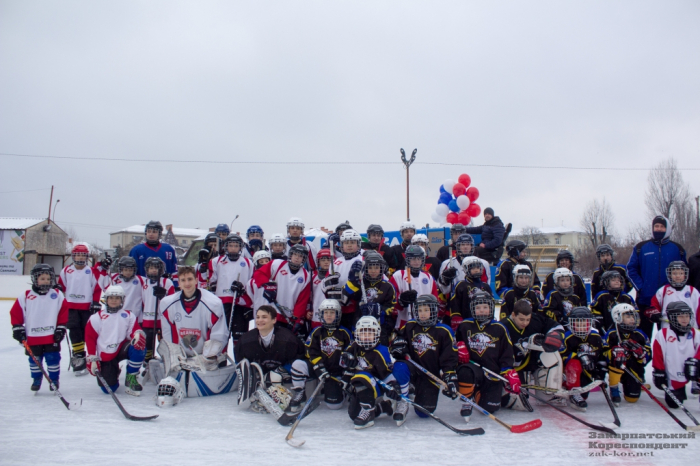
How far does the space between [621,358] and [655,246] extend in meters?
1.59

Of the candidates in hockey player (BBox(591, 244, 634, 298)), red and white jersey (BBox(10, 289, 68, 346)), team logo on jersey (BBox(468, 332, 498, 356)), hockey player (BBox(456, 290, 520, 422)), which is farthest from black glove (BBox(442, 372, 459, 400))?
red and white jersey (BBox(10, 289, 68, 346))

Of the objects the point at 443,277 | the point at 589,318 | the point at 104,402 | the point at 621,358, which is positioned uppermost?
the point at 443,277

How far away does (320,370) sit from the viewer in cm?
359

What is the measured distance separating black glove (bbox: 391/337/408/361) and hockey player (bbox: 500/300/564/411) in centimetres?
92

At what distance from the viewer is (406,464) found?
2.61 metres

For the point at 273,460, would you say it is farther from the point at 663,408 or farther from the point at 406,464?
the point at 663,408

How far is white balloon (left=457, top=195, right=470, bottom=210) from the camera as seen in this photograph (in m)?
10.6

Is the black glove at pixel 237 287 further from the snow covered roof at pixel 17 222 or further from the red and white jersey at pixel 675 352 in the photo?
the snow covered roof at pixel 17 222

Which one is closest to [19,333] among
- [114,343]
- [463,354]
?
[114,343]

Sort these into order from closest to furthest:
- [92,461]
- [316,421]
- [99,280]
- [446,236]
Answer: [92,461]
[316,421]
[99,280]
[446,236]

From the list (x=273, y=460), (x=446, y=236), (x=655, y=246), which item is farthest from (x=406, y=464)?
(x=446, y=236)

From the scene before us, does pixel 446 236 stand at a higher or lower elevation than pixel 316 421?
higher

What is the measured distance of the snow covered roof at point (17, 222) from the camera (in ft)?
82.4

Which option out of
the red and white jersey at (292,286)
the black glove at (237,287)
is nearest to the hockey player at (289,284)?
the red and white jersey at (292,286)
